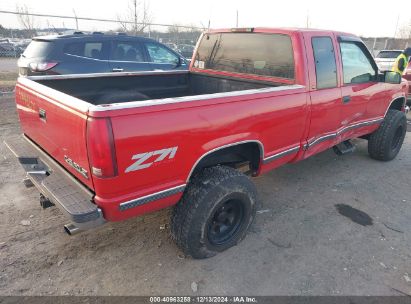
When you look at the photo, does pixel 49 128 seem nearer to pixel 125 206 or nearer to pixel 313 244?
pixel 125 206

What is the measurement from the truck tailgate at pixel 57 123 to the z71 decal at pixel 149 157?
12.1 inches

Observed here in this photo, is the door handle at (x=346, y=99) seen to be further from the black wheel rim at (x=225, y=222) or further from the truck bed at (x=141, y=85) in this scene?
the black wheel rim at (x=225, y=222)

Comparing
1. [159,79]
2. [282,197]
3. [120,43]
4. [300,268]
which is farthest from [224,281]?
[120,43]

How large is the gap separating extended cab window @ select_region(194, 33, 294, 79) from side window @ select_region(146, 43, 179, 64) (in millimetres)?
3329

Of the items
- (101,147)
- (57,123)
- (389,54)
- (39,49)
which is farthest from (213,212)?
(389,54)

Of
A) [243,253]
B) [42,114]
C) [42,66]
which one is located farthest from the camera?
[42,66]

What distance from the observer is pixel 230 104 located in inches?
101

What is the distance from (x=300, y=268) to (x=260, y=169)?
0.95m

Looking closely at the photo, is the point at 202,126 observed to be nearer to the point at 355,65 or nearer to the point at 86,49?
the point at 355,65

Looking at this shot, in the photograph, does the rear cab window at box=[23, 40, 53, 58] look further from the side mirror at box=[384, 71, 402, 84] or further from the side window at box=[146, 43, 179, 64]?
the side mirror at box=[384, 71, 402, 84]

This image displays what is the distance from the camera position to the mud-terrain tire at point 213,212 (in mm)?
2600

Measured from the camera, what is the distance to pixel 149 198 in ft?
7.48

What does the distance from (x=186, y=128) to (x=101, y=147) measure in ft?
2.01

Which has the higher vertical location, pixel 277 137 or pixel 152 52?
pixel 152 52
